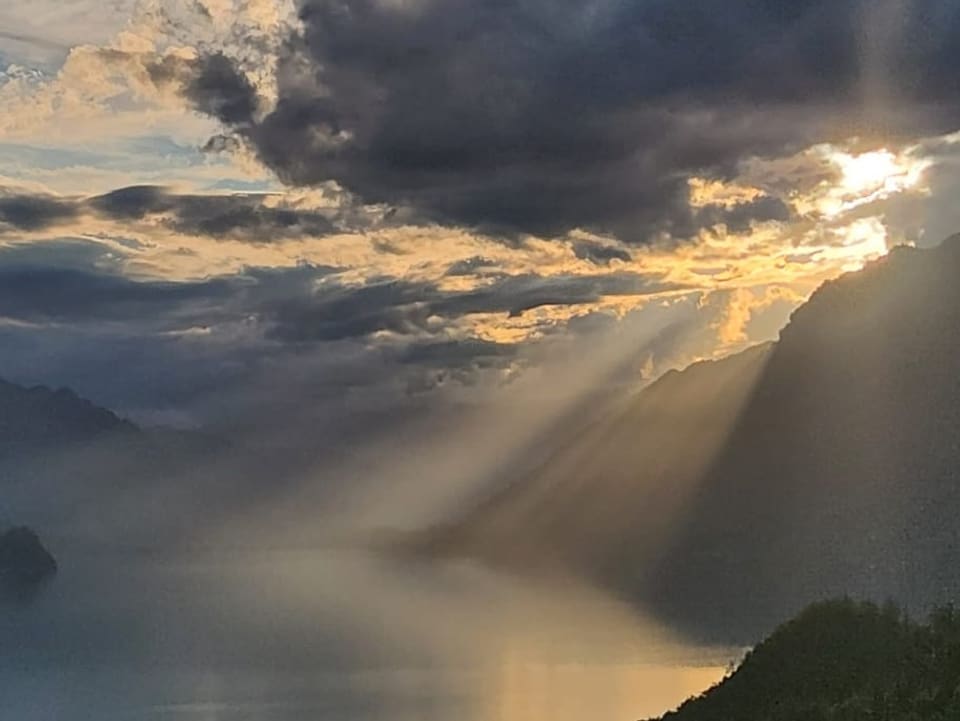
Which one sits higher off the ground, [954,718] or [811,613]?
[811,613]

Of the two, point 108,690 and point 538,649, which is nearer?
point 108,690

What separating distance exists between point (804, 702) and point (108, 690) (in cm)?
11943

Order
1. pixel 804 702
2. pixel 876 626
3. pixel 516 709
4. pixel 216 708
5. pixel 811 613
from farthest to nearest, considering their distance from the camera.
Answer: pixel 216 708 < pixel 516 709 < pixel 811 613 < pixel 876 626 < pixel 804 702

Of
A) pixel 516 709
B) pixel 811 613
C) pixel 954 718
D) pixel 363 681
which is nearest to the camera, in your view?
pixel 954 718

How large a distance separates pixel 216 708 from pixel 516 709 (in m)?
35.5

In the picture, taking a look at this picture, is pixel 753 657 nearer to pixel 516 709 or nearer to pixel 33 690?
pixel 516 709

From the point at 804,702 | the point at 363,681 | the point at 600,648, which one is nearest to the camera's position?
the point at 804,702

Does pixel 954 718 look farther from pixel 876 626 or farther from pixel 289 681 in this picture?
pixel 289 681

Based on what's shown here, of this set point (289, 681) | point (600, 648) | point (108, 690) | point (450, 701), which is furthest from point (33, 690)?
point (600, 648)

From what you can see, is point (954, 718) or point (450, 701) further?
point (450, 701)

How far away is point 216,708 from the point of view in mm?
154625

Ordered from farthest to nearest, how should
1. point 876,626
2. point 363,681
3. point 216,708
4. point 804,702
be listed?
point 363,681, point 216,708, point 876,626, point 804,702

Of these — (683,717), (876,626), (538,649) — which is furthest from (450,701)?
(876,626)

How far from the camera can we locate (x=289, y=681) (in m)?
175
